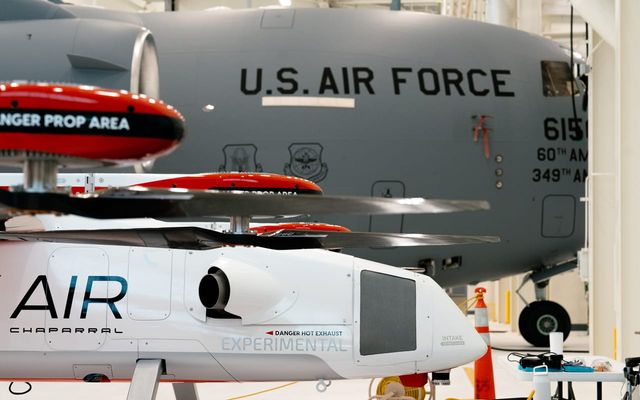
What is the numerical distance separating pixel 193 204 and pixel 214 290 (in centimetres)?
330

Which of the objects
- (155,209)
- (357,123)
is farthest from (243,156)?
(155,209)

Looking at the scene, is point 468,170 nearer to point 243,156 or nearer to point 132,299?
point 243,156

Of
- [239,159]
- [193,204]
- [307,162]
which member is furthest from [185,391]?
[193,204]

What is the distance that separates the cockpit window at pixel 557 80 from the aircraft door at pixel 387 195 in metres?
2.22

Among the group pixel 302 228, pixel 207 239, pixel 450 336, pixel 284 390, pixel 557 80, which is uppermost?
pixel 557 80

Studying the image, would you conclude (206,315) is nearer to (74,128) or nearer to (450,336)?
(450,336)

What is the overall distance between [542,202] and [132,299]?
613 centimetres

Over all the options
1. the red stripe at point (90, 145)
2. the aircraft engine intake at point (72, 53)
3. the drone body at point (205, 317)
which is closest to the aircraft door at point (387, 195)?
the aircraft engine intake at point (72, 53)

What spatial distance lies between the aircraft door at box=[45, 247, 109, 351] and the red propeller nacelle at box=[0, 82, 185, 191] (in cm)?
344

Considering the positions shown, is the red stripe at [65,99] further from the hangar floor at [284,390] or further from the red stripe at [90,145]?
the hangar floor at [284,390]

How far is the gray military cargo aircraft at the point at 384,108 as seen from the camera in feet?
33.1

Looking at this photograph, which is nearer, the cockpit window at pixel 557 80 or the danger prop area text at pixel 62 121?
the danger prop area text at pixel 62 121

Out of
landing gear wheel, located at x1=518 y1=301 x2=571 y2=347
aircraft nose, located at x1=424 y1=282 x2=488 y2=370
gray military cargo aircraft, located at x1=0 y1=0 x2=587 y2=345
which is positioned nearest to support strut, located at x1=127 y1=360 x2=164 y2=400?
aircraft nose, located at x1=424 y1=282 x2=488 y2=370

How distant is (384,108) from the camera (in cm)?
1031
